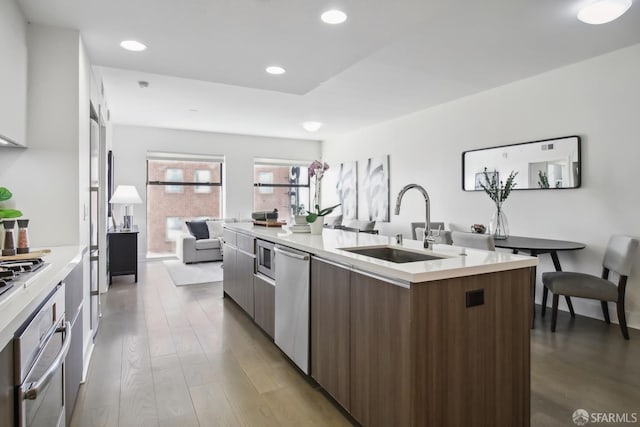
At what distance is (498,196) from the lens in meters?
4.29

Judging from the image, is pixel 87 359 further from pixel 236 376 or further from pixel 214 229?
pixel 214 229

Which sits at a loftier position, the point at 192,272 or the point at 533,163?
the point at 533,163

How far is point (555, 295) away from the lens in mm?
3283

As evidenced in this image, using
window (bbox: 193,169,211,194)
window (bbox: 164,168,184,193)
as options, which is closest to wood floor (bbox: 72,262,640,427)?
window (bbox: 164,168,184,193)

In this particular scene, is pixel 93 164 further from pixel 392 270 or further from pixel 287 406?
pixel 392 270

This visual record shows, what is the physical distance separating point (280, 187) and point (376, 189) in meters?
2.70

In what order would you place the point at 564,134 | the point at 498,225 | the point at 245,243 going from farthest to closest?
the point at 498,225
the point at 564,134
the point at 245,243

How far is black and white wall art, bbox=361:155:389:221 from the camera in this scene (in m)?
6.74

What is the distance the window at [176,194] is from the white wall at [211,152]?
0.72ft

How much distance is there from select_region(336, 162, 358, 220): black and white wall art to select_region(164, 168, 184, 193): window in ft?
10.9

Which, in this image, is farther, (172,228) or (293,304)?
(172,228)

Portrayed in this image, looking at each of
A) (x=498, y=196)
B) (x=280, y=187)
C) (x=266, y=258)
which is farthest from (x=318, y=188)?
(x=280, y=187)

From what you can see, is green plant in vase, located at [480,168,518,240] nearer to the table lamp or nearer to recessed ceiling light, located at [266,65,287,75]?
recessed ceiling light, located at [266,65,287,75]

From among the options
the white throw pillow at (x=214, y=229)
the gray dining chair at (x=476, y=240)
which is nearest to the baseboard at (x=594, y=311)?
the gray dining chair at (x=476, y=240)
